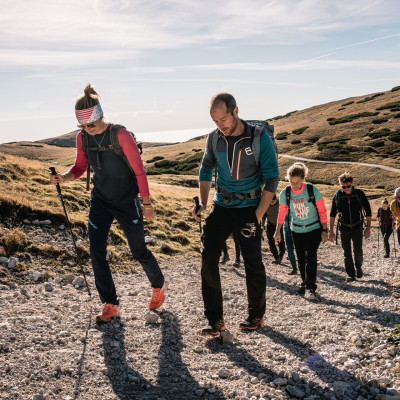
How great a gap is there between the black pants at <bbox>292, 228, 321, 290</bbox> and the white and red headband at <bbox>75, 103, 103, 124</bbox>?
4.77 m

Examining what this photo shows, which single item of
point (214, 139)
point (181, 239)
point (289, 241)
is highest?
point (214, 139)

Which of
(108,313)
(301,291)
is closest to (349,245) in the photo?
(301,291)

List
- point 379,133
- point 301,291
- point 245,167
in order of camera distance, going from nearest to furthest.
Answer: point 245,167 < point 301,291 < point 379,133

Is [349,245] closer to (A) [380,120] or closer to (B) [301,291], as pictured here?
(B) [301,291]

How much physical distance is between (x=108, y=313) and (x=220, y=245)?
2.11m

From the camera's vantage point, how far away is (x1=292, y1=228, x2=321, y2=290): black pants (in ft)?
25.6

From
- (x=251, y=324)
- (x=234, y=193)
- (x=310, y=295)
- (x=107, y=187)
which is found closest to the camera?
(x=234, y=193)

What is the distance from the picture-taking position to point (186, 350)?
5234 millimetres

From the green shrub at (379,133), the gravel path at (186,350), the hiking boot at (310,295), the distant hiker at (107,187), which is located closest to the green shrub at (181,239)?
the gravel path at (186,350)

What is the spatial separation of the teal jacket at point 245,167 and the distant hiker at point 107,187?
1.16m

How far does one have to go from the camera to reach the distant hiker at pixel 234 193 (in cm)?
506

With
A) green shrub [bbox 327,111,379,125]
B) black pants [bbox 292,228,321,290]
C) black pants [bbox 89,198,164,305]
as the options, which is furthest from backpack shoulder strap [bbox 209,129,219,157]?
green shrub [bbox 327,111,379,125]

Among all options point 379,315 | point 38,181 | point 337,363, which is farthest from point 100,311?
point 38,181

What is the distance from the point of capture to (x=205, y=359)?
497 cm
